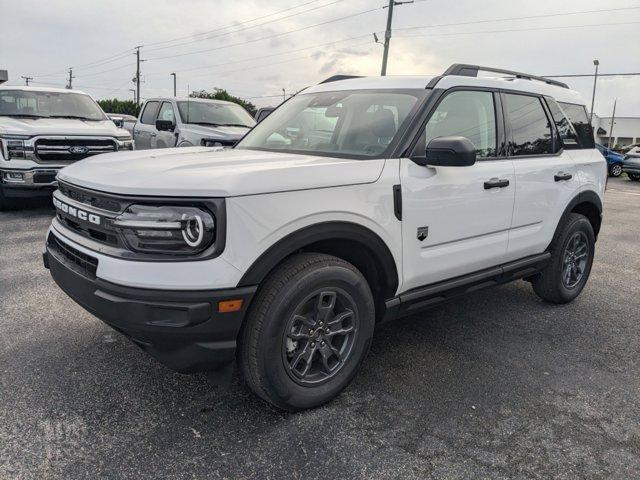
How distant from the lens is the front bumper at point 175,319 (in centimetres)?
233

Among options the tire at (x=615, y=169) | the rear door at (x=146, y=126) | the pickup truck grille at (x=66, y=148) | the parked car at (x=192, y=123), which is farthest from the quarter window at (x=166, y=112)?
the tire at (x=615, y=169)

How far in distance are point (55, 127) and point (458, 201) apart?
673 cm

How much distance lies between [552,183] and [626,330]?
1.28 meters

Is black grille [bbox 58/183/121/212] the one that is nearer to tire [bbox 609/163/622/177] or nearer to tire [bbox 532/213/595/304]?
tire [bbox 532/213/595/304]

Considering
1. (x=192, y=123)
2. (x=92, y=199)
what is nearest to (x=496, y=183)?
(x=92, y=199)

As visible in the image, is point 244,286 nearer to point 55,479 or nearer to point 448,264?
point 55,479

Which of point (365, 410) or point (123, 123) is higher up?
point (123, 123)

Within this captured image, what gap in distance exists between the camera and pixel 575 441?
2637mm

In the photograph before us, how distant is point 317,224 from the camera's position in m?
2.64

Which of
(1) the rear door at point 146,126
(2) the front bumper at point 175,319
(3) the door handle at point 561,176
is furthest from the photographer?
(1) the rear door at point 146,126

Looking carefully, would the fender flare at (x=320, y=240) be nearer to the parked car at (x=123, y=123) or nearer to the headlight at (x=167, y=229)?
the headlight at (x=167, y=229)

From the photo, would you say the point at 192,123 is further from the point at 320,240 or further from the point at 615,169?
the point at 615,169

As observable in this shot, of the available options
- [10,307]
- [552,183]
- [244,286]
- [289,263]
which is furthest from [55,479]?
[552,183]

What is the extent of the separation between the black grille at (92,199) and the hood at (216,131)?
6168 millimetres
